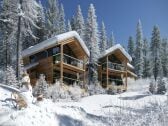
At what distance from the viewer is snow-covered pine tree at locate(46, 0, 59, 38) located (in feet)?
174

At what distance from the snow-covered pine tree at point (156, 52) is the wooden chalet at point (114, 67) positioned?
65.7ft

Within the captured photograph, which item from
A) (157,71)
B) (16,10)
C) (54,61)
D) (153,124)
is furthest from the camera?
(157,71)

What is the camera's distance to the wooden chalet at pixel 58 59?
35.2 meters

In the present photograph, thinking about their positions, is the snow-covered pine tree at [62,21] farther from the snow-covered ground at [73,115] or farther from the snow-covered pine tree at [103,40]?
the snow-covered ground at [73,115]

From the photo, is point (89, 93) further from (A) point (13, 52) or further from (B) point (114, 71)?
(A) point (13, 52)

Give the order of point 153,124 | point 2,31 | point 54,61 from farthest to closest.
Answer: point 2,31 → point 54,61 → point 153,124

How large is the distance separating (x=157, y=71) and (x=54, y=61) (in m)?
36.8

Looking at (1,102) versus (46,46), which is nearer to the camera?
(1,102)

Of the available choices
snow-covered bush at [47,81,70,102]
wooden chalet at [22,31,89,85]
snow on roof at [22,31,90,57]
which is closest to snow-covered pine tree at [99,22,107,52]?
wooden chalet at [22,31,89,85]

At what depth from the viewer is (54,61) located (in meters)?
35.9

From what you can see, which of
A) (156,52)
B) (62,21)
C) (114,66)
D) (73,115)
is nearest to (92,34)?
(114,66)

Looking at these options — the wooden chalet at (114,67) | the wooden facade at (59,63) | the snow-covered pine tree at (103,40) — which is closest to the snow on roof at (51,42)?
the wooden facade at (59,63)

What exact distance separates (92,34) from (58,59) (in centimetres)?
1495

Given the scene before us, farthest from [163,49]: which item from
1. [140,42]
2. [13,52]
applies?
[13,52]
